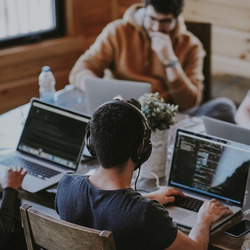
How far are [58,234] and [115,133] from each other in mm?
339

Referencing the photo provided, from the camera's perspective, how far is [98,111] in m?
1.50

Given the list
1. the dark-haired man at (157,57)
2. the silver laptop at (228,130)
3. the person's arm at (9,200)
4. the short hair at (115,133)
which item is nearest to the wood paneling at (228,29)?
the dark-haired man at (157,57)

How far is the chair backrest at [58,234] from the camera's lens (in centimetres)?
141

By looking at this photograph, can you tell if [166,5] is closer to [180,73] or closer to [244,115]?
[180,73]

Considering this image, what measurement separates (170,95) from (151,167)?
106 centimetres

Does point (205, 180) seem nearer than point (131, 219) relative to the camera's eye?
No

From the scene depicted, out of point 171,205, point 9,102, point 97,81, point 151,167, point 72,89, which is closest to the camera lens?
point 171,205

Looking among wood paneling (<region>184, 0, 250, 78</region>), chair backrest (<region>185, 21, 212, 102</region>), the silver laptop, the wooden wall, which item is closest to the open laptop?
the silver laptop

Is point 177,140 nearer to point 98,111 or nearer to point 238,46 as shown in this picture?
point 98,111

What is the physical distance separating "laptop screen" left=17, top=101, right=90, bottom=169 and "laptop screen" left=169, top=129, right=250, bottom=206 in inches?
16.3

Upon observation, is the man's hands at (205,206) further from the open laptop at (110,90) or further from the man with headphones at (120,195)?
the open laptop at (110,90)

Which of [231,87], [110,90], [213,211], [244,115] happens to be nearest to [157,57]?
[244,115]

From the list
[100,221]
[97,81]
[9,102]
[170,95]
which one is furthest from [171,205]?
[9,102]

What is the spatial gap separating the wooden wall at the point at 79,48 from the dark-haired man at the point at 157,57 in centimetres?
78
